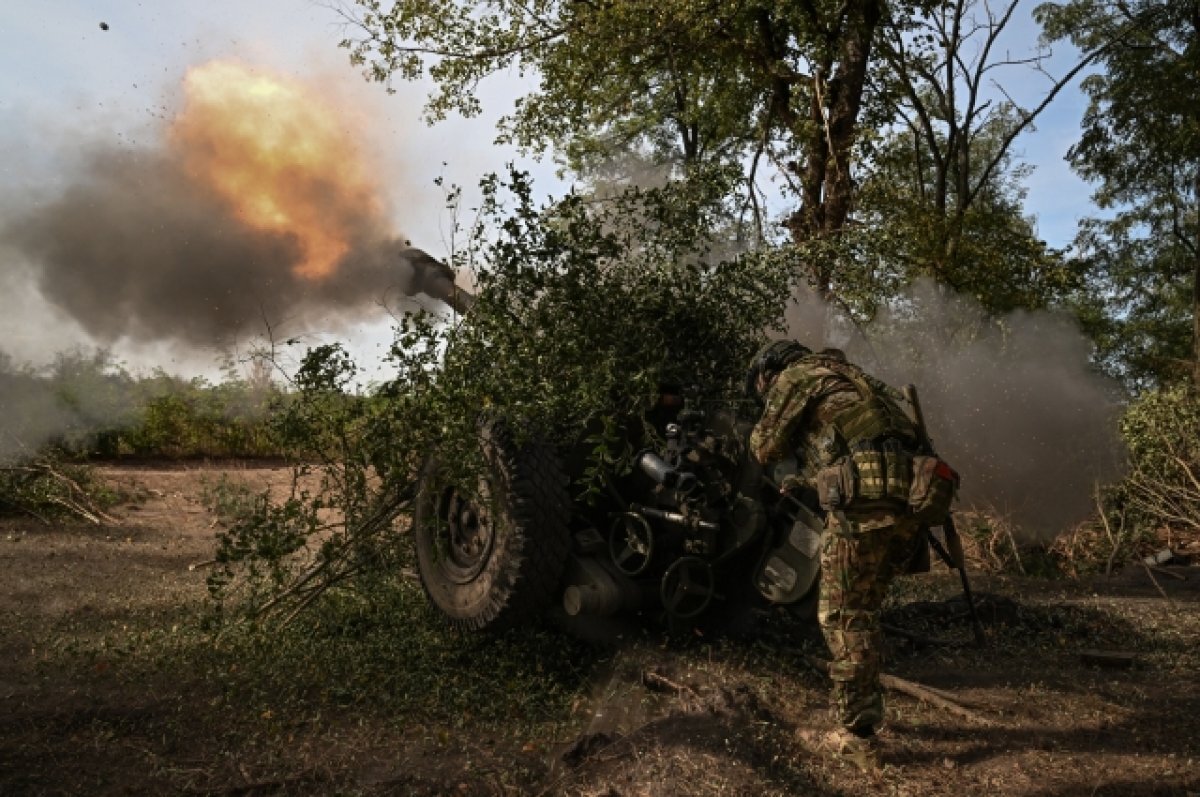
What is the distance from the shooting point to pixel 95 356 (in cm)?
981

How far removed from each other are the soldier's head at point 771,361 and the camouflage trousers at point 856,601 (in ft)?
3.31

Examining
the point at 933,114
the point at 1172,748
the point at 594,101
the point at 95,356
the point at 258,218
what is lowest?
the point at 1172,748

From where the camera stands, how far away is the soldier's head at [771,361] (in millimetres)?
5891

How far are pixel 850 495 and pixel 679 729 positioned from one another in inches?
58.5

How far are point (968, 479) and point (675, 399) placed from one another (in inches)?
288

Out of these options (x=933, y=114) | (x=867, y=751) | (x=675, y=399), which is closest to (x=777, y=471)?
(x=675, y=399)

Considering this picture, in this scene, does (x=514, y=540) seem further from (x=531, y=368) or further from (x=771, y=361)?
(x=771, y=361)

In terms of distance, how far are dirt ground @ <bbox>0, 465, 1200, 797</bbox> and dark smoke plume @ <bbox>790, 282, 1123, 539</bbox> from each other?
4794mm

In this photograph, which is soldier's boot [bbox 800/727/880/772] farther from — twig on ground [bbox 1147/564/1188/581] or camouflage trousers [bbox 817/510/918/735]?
twig on ground [bbox 1147/564/1188/581]

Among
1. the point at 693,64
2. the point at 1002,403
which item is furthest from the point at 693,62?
the point at 1002,403

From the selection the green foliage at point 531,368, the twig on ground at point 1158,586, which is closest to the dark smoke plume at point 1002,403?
the twig on ground at point 1158,586

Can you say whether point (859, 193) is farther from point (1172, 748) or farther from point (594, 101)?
point (1172, 748)

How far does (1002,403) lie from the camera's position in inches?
523

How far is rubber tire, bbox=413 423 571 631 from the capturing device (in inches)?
231
